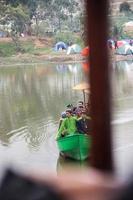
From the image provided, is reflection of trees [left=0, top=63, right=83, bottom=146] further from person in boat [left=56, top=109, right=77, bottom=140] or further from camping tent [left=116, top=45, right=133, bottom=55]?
camping tent [left=116, top=45, right=133, bottom=55]

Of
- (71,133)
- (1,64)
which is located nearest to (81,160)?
(71,133)

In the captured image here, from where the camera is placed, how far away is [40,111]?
31.1 feet

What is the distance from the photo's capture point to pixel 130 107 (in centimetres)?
930

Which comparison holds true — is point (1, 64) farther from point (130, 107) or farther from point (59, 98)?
point (130, 107)

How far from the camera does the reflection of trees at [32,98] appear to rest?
26.3 feet

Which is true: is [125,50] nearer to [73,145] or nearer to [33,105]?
[33,105]

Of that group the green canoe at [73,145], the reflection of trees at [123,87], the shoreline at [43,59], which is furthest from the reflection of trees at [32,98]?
the shoreline at [43,59]

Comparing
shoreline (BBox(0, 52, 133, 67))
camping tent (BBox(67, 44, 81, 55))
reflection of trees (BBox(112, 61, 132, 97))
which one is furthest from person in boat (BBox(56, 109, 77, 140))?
camping tent (BBox(67, 44, 81, 55))

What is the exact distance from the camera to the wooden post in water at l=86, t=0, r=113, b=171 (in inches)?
17.7

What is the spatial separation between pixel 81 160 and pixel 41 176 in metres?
5.29

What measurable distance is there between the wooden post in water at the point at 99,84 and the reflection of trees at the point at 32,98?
20.6 feet

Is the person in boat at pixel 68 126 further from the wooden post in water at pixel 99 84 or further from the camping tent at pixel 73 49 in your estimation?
the camping tent at pixel 73 49

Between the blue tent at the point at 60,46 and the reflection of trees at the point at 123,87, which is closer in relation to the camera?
the reflection of trees at the point at 123,87

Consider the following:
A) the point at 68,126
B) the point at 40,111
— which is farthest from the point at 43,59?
the point at 68,126
